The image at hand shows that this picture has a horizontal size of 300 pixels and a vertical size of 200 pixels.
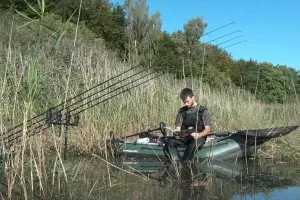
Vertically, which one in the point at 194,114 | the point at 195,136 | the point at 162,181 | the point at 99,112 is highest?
the point at 99,112

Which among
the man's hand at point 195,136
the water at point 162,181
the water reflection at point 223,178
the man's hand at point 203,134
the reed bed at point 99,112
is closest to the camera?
the water at point 162,181

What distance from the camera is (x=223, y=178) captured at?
7.68 metres

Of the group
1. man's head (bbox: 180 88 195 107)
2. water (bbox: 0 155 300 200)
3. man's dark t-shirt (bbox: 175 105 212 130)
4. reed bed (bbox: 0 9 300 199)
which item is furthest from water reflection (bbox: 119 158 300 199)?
man's head (bbox: 180 88 195 107)

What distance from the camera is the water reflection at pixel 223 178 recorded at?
650 cm

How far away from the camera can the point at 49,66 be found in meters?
12.6

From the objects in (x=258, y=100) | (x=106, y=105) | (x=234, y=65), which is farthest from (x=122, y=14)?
(x=106, y=105)

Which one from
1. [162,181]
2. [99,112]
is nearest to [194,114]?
[162,181]

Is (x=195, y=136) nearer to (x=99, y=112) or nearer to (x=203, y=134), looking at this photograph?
(x=203, y=134)

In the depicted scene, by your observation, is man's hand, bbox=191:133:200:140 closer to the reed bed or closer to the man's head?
the man's head

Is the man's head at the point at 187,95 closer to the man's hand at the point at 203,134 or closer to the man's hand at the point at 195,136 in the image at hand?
the man's hand at the point at 203,134

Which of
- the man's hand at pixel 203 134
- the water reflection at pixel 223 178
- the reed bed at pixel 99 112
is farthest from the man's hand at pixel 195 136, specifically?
the reed bed at pixel 99 112

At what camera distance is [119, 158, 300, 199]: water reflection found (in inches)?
256

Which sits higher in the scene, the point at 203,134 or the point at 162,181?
the point at 203,134

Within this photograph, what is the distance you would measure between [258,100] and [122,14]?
28.5 meters
